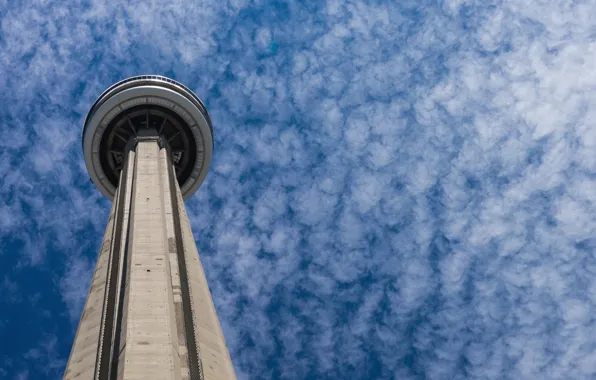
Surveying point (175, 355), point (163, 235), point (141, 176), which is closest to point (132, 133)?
point (141, 176)

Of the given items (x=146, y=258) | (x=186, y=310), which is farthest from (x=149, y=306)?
(x=146, y=258)

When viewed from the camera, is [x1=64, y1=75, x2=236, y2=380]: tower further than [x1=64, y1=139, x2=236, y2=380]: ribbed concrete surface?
Yes

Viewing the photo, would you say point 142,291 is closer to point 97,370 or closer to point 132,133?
point 97,370

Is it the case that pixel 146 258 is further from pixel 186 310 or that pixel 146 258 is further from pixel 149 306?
pixel 149 306

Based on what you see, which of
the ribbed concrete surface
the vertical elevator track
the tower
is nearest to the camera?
the ribbed concrete surface

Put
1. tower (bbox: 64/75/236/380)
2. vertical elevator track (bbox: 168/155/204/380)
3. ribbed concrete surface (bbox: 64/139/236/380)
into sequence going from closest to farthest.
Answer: ribbed concrete surface (bbox: 64/139/236/380) < tower (bbox: 64/75/236/380) < vertical elevator track (bbox: 168/155/204/380)
